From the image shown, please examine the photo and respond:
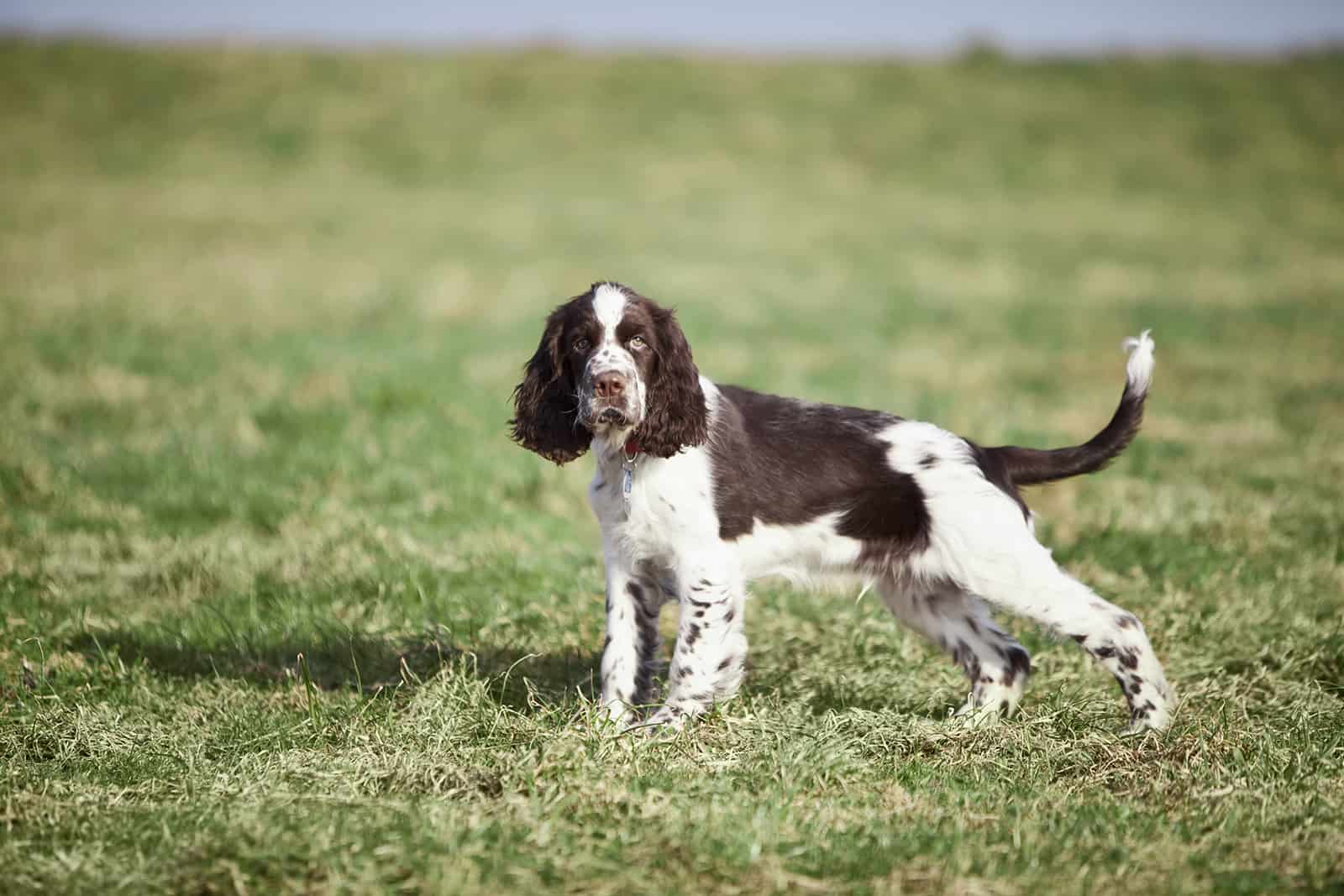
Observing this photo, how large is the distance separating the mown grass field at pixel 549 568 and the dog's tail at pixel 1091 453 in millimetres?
829

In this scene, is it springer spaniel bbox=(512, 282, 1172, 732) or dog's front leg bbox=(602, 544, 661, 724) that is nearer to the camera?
springer spaniel bbox=(512, 282, 1172, 732)

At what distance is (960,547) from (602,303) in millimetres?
1472

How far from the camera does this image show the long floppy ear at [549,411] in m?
4.78

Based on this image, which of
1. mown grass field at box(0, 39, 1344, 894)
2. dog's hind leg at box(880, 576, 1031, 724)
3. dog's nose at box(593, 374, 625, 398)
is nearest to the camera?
mown grass field at box(0, 39, 1344, 894)

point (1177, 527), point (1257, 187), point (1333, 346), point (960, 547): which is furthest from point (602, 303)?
point (1257, 187)

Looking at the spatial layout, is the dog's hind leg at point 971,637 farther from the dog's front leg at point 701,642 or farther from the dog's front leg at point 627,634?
the dog's front leg at point 627,634

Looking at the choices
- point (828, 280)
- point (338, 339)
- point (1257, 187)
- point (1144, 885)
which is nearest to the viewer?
point (1144, 885)

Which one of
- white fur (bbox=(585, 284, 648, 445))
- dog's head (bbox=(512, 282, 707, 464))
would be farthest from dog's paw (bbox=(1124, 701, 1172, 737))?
white fur (bbox=(585, 284, 648, 445))

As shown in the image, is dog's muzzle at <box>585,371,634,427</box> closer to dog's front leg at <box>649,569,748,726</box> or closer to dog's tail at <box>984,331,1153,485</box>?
dog's front leg at <box>649,569,748,726</box>

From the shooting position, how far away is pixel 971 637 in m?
4.99

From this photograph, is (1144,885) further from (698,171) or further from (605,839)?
(698,171)

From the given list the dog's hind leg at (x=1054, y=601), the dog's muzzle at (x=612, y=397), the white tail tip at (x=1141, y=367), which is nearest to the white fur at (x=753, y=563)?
the dog's hind leg at (x=1054, y=601)

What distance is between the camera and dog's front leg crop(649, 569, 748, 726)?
4.61 m

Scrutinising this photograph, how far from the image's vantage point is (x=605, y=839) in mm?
3609
